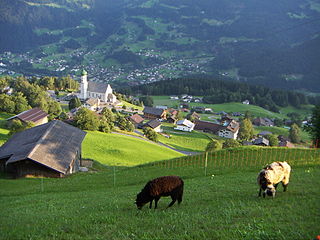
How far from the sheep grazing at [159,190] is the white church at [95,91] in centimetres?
12875

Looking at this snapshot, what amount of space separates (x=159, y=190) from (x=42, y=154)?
26299 millimetres

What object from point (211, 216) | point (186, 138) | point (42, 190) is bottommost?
point (186, 138)

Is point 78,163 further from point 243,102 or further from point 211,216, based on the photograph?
point 243,102

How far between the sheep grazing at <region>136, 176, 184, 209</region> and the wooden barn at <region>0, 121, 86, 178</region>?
23.5 meters

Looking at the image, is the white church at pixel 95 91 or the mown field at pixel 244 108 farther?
the mown field at pixel 244 108

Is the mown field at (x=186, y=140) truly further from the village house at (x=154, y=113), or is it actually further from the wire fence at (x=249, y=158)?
the wire fence at (x=249, y=158)

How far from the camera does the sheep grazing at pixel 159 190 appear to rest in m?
12.5

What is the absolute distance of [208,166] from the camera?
2817 centimetres

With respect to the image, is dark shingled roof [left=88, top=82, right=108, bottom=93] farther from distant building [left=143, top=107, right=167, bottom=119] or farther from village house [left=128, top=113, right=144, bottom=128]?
village house [left=128, top=113, right=144, bottom=128]

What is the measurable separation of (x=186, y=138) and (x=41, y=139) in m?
68.4

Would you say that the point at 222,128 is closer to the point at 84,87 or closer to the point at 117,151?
the point at 84,87

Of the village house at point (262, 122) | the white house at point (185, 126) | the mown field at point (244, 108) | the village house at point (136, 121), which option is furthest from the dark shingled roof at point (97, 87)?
the village house at point (262, 122)

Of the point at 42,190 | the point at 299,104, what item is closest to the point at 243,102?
the point at 299,104

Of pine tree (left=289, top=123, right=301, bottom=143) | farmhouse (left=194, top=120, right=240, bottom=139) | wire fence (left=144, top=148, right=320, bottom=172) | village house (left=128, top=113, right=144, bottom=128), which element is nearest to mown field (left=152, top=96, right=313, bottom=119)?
farmhouse (left=194, top=120, right=240, bottom=139)
